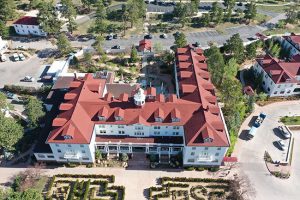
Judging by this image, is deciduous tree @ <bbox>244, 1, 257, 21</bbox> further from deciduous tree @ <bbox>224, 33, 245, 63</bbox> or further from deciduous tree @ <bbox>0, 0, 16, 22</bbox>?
deciduous tree @ <bbox>0, 0, 16, 22</bbox>

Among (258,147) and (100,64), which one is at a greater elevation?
(100,64)

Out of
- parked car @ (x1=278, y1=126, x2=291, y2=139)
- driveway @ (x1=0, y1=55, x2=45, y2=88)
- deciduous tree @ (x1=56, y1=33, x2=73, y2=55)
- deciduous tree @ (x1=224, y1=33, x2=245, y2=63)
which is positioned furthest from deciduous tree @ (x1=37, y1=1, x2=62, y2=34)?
parked car @ (x1=278, y1=126, x2=291, y2=139)

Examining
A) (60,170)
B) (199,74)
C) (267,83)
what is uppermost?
(199,74)

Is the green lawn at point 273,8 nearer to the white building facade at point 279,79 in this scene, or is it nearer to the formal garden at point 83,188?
the white building facade at point 279,79

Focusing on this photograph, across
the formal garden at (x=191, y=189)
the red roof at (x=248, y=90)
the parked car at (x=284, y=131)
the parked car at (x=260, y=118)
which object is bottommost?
the formal garden at (x=191, y=189)

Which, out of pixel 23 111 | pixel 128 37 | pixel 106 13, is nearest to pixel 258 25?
pixel 128 37

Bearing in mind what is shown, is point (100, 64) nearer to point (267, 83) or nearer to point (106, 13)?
point (106, 13)

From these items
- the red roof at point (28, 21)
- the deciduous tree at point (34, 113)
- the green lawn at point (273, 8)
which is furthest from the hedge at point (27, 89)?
the green lawn at point (273, 8)
